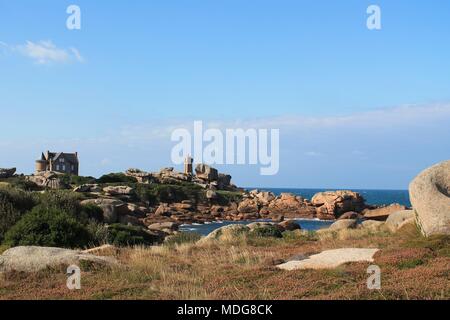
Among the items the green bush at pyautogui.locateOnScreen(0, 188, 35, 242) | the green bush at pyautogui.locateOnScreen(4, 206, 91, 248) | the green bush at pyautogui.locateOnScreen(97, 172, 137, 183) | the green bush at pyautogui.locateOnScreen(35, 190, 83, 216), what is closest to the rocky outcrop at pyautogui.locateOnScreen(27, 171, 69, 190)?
the green bush at pyautogui.locateOnScreen(97, 172, 137, 183)

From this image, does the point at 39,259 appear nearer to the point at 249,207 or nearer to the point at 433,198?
the point at 433,198

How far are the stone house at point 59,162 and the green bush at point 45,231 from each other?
96.1 m

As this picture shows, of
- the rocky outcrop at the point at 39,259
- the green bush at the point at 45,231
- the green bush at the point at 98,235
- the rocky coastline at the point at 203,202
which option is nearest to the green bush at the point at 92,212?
the green bush at the point at 98,235

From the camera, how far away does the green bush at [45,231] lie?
61.8ft

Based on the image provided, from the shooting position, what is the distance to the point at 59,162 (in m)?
114

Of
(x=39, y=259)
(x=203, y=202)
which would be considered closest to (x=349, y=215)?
(x=203, y=202)

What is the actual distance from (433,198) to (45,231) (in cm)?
1506

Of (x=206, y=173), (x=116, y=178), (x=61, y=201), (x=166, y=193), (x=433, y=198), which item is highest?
(x=433, y=198)

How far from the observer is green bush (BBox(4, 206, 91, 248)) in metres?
18.8

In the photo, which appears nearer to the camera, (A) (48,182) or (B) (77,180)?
(A) (48,182)

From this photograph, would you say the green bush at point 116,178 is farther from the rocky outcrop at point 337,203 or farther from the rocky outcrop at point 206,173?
the rocky outcrop at point 337,203

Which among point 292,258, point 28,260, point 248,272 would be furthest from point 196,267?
point 28,260

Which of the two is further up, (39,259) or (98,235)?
(39,259)

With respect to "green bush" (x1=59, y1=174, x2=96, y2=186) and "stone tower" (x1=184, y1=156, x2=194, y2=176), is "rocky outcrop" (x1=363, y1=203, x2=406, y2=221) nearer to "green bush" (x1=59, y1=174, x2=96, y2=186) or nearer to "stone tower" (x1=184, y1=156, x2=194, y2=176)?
"green bush" (x1=59, y1=174, x2=96, y2=186)
